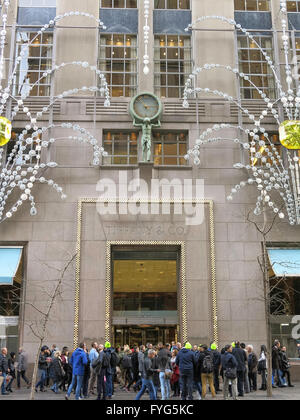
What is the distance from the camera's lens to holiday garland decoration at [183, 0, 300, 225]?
915 inches

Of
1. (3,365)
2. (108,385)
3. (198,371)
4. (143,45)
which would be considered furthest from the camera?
(143,45)

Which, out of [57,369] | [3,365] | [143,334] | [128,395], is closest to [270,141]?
[143,334]

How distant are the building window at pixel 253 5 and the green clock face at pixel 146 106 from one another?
748 centimetres

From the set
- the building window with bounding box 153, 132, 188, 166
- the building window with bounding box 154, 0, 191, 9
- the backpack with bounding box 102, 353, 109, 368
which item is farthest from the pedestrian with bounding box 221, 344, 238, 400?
the building window with bounding box 154, 0, 191, 9

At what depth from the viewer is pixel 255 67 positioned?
2645cm

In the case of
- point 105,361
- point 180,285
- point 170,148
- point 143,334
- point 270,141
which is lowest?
point 105,361

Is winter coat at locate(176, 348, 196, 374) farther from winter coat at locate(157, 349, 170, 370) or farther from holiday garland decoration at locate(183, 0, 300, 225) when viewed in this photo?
holiday garland decoration at locate(183, 0, 300, 225)

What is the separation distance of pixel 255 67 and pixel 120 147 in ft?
27.6

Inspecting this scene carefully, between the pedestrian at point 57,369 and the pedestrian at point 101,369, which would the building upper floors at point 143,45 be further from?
the pedestrian at point 101,369

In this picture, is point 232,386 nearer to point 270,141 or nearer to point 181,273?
point 181,273

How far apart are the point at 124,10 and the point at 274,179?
1240cm
